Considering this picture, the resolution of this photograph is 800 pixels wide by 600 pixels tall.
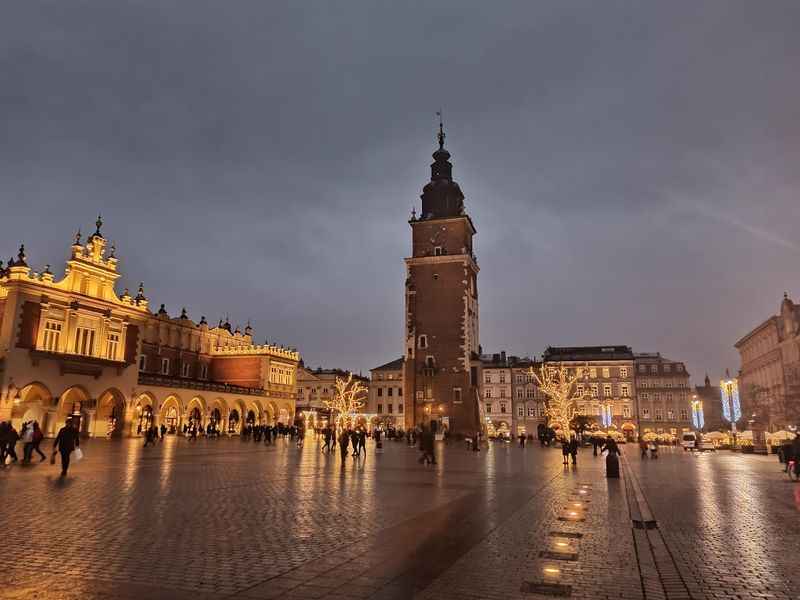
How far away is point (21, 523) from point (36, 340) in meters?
36.1

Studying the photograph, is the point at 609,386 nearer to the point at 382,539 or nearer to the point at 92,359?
the point at 92,359

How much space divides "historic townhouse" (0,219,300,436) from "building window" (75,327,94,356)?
0.08 meters

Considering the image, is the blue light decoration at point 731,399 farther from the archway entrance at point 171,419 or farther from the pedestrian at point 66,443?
the archway entrance at point 171,419

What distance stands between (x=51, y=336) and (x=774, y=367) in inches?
3301

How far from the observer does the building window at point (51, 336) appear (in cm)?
4141

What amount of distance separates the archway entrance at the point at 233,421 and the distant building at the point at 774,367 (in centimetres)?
5357

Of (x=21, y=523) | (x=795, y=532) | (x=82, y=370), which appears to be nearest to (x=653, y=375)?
(x=82, y=370)

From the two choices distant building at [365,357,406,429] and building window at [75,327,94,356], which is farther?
distant building at [365,357,406,429]

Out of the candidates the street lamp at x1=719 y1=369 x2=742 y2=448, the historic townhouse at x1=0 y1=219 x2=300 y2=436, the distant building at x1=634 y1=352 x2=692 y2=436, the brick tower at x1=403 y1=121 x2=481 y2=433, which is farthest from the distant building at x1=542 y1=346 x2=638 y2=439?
the historic townhouse at x1=0 y1=219 x2=300 y2=436

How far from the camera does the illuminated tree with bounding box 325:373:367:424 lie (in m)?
70.4

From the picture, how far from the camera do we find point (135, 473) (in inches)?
723

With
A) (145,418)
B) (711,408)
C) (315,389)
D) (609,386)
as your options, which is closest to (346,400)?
(315,389)

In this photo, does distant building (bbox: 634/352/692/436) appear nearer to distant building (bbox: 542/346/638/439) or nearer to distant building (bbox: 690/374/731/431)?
distant building (bbox: 542/346/638/439)


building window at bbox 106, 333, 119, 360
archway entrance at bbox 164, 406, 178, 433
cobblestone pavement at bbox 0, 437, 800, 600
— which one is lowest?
cobblestone pavement at bbox 0, 437, 800, 600
